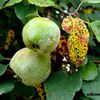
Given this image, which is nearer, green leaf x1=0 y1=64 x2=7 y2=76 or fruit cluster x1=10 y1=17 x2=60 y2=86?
fruit cluster x1=10 y1=17 x2=60 y2=86

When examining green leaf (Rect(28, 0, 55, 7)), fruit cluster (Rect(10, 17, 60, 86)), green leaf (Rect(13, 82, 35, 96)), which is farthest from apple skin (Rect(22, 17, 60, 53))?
green leaf (Rect(13, 82, 35, 96))

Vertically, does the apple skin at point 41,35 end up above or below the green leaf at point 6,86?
above

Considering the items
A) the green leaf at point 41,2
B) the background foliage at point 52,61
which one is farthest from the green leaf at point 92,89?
the green leaf at point 41,2

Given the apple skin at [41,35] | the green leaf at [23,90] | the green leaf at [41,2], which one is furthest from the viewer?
the green leaf at [23,90]

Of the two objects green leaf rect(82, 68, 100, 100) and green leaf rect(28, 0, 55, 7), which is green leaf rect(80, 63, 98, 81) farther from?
green leaf rect(28, 0, 55, 7)

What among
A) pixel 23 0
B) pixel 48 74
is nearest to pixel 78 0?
pixel 23 0

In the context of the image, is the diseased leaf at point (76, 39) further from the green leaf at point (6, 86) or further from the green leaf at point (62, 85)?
the green leaf at point (6, 86)

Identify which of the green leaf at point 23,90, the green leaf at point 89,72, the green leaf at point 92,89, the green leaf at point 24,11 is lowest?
the green leaf at point 23,90

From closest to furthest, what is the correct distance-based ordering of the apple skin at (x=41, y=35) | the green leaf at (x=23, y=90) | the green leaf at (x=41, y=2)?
1. the apple skin at (x=41, y=35)
2. the green leaf at (x=41, y=2)
3. the green leaf at (x=23, y=90)
